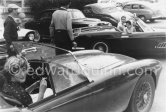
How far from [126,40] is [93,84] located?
4287 millimetres

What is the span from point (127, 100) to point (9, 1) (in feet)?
43.7

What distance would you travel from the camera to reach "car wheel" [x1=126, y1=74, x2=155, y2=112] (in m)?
3.49

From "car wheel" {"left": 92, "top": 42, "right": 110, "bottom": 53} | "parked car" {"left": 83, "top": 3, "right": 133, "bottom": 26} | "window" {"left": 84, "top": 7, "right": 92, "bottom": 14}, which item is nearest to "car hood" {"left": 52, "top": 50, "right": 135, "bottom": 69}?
"car wheel" {"left": 92, "top": 42, "right": 110, "bottom": 53}

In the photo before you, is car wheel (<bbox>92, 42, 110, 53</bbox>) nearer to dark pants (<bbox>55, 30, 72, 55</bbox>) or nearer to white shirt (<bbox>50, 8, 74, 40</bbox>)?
dark pants (<bbox>55, 30, 72, 55</bbox>)

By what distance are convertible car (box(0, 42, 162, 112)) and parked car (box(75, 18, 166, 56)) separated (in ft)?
10.3

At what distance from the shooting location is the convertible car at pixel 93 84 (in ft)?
9.08

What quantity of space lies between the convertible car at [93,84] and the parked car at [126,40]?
315 cm

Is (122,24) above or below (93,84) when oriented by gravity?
above

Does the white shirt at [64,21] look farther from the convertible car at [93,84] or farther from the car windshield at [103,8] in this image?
the car windshield at [103,8]

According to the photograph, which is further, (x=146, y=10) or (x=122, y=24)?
(x=146, y=10)

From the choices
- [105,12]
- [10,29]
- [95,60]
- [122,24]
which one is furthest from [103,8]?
[95,60]

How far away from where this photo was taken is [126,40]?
7215 millimetres

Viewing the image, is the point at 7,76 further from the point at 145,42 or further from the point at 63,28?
the point at 145,42

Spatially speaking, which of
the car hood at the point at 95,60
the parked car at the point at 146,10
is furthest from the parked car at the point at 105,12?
the car hood at the point at 95,60
